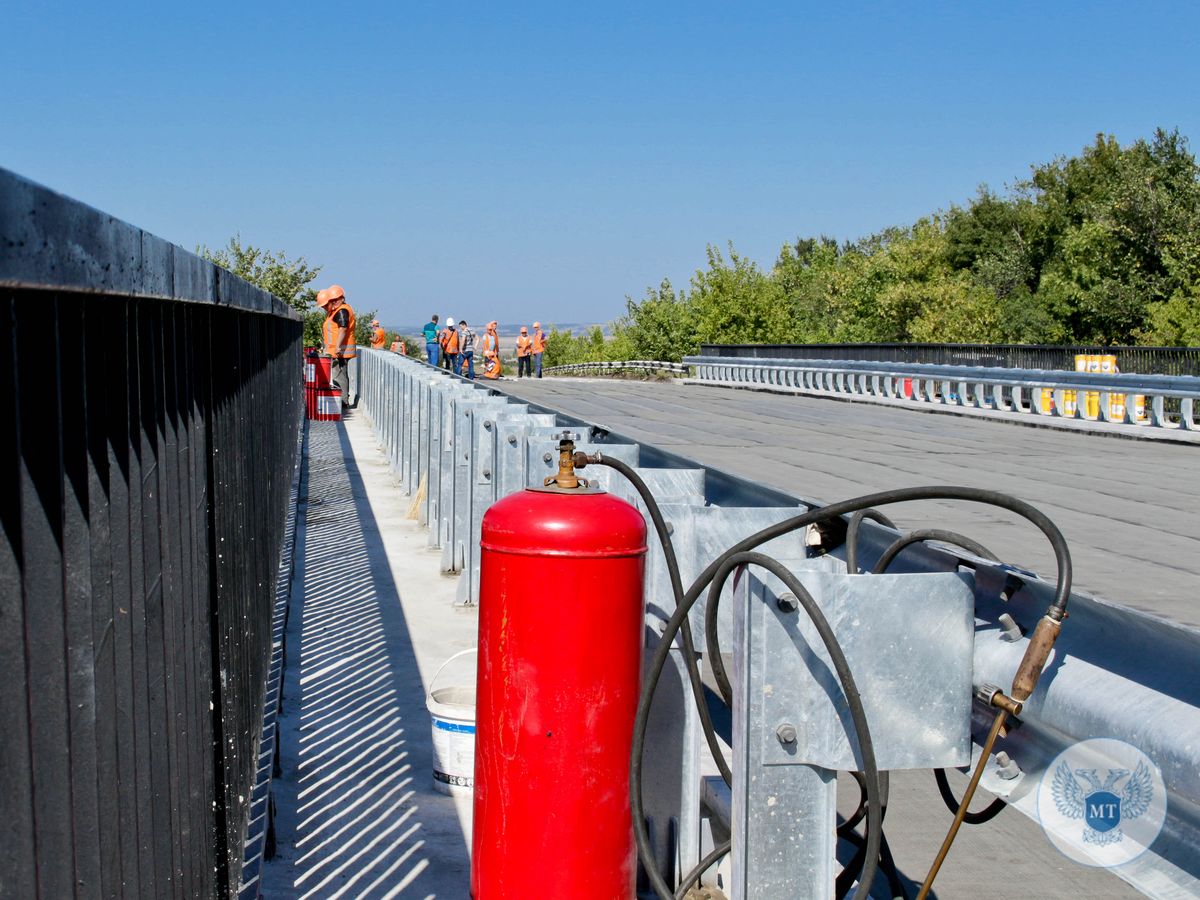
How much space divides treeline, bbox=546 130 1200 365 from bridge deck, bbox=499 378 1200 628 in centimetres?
2847

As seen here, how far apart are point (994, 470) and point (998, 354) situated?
1451cm

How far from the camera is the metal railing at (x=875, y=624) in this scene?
228 centimetres

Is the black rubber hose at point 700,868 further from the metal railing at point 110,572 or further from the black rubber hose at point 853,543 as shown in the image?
the metal railing at point 110,572

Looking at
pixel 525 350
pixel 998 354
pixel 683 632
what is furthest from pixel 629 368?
pixel 683 632

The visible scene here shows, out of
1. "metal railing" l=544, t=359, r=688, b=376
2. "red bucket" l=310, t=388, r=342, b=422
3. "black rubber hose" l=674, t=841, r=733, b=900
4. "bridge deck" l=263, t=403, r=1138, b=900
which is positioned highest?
"black rubber hose" l=674, t=841, r=733, b=900

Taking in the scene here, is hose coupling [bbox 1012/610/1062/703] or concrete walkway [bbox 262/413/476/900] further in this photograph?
concrete walkway [bbox 262/413/476/900]

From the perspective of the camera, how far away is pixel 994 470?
16938mm

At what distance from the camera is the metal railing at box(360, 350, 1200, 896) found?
2.28 metres

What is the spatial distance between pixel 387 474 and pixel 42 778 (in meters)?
16.9

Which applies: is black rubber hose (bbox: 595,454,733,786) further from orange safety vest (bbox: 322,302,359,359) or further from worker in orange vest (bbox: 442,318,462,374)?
worker in orange vest (bbox: 442,318,462,374)

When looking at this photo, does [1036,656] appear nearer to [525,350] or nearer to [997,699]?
[997,699]

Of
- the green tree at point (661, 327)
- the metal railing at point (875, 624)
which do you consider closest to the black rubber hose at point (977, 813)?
the metal railing at point (875, 624)

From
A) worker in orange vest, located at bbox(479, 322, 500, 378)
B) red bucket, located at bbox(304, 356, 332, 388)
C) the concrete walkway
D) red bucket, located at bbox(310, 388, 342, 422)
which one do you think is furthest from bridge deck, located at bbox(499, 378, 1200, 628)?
worker in orange vest, located at bbox(479, 322, 500, 378)

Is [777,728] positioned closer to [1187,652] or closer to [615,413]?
[1187,652]
